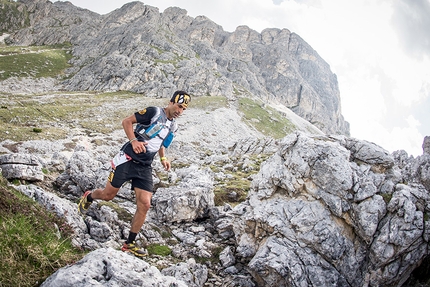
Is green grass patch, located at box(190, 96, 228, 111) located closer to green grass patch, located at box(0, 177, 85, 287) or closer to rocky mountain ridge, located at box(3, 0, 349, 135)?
rocky mountain ridge, located at box(3, 0, 349, 135)

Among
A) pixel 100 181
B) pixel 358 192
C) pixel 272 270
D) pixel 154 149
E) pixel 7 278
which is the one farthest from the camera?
pixel 100 181

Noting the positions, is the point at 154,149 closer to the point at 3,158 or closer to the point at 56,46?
the point at 3,158

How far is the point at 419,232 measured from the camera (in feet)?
27.3

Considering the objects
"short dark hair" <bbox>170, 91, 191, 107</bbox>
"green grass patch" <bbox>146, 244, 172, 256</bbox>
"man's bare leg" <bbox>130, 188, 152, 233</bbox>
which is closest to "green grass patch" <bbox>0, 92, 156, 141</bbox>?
"green grass patch" <bbox>146, 244, 172, 256</bbox>

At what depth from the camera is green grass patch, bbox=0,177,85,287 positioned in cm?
363

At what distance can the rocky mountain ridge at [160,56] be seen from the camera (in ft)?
332

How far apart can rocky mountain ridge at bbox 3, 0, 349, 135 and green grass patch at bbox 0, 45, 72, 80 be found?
562cm

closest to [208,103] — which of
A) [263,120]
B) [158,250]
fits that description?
[263,120]

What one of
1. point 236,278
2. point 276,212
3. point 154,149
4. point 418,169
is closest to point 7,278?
point 154,149

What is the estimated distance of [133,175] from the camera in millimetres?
7078

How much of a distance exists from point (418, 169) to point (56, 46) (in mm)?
178255

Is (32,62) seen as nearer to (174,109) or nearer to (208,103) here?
(208,103)

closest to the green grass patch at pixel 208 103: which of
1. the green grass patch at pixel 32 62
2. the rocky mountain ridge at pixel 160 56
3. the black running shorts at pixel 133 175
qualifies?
the rocky mountain ridge at pixel 160 56

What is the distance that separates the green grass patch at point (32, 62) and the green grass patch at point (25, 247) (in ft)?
387
